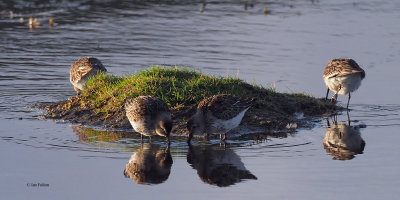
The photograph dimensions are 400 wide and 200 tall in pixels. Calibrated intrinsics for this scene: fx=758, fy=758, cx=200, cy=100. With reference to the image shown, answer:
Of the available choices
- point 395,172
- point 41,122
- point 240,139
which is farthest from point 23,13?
point 395,172

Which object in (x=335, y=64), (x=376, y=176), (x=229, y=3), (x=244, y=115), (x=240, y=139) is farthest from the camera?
(x=229, y=3)

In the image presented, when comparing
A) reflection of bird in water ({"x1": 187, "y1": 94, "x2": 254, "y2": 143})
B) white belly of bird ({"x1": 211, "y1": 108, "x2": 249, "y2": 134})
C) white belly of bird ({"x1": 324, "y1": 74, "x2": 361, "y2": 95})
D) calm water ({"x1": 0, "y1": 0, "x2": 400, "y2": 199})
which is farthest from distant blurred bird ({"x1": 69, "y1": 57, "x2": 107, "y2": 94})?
white belly of bird ({"x1": 324, "y1": 74, "x2": 361, "y2": 95})

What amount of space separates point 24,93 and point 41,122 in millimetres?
2870

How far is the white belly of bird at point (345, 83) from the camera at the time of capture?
674 inches

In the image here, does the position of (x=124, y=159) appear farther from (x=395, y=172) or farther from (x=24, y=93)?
(x=24, y=93)

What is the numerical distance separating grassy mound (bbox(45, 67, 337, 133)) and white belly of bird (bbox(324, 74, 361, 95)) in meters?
0.69

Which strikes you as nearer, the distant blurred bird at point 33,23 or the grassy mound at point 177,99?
the grassy mound at point 177,99

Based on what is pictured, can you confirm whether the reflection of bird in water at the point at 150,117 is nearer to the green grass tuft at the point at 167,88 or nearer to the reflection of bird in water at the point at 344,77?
the green grass tuft at the point at 167,88

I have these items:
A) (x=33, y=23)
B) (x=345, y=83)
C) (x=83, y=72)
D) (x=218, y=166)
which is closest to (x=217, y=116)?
(x=218, y=166)

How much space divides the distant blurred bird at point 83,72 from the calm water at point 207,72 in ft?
1.26

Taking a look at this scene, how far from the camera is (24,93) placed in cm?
1777

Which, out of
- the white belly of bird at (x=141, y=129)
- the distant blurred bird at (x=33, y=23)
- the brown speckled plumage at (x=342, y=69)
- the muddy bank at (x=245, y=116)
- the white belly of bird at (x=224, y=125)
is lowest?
the distant blurred bird at (x=33, y=23)

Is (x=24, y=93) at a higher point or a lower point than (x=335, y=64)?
lower

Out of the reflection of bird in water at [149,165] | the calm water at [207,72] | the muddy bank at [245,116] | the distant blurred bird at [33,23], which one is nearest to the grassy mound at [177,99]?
the muddy bank at [245,116]
